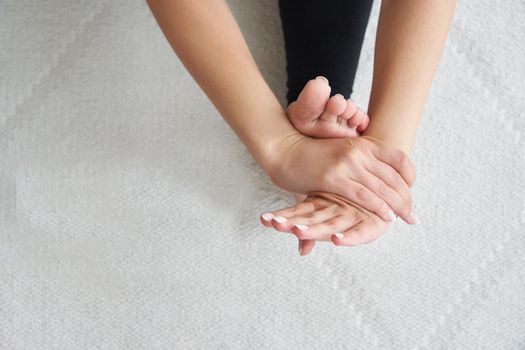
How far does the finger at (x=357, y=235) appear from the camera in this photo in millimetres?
499

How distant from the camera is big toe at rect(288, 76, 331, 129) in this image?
0.49 m

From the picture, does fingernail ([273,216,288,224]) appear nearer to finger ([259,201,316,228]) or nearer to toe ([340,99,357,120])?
finger ([259,201,316,228])

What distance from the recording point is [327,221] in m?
0.51

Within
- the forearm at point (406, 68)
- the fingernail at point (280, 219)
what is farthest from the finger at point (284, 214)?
the forearm at point (406, 68)

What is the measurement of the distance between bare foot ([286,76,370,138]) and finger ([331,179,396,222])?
0.05 metres

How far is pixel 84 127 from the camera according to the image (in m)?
0.69

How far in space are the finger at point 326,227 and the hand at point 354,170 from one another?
2 cm

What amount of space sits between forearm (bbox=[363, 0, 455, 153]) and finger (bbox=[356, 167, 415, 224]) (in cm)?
4

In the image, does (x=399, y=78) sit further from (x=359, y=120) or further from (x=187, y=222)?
(x=187, y=222)

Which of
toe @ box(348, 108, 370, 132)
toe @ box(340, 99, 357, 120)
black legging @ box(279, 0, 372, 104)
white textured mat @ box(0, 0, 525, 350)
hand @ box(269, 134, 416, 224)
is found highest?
black legging @ box(279, 0, 372, 104)

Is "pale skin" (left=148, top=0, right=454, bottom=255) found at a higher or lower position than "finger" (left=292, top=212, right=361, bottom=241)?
higher

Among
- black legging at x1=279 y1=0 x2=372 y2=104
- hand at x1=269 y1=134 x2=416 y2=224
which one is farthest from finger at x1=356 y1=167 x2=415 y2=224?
black legging at x1=279 y1=0 x2=372 y2=104

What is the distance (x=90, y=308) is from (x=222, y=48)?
1.16 feet

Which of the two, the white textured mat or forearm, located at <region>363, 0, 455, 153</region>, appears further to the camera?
the white textured mat
